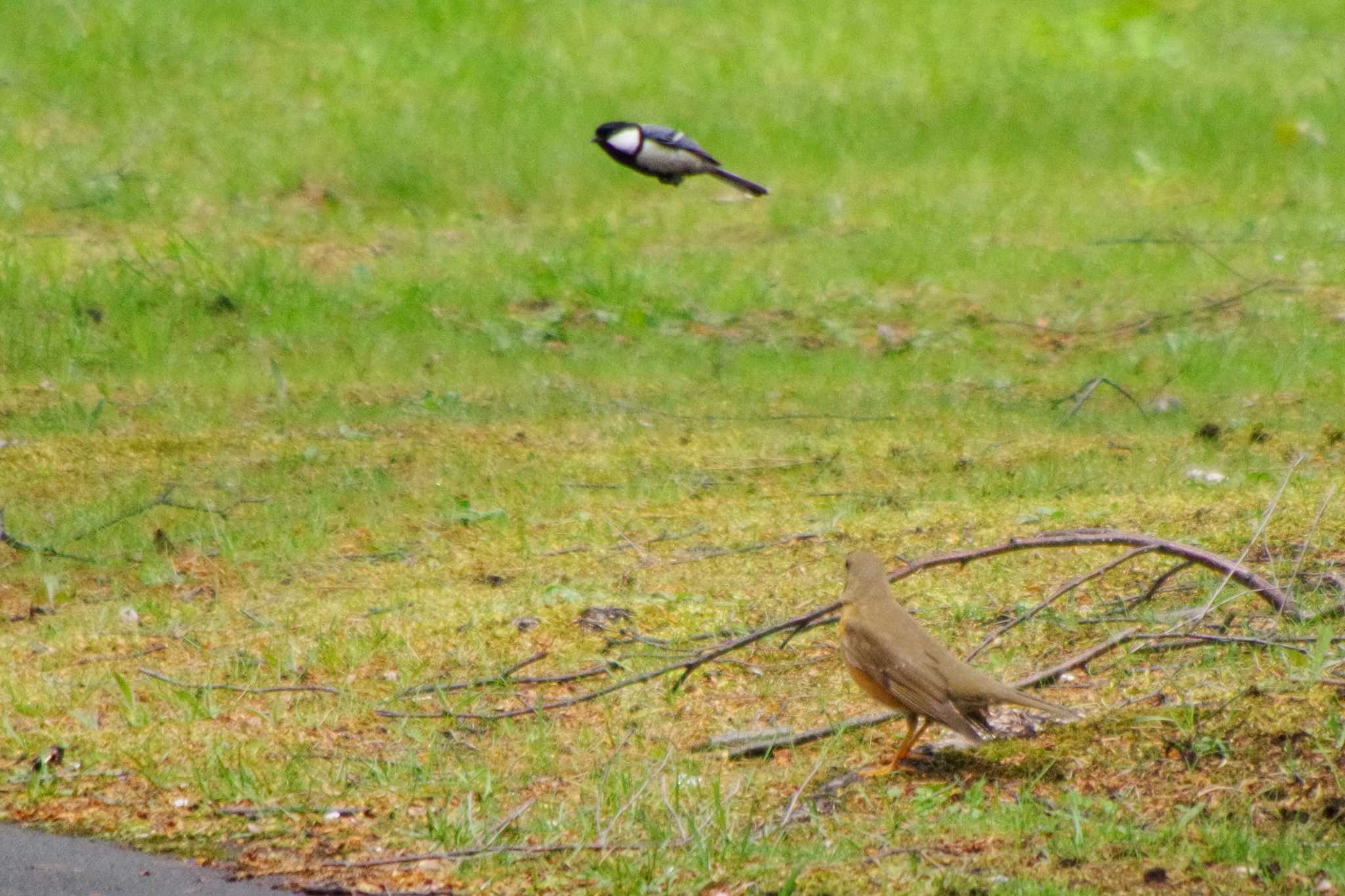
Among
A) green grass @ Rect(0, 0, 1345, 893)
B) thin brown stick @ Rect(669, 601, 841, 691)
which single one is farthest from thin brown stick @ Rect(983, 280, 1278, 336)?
thin brown stick @ Rect(669, 601, 841, 691)

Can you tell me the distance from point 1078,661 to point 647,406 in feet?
18.4

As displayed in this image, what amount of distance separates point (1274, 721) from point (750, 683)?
1.63 m

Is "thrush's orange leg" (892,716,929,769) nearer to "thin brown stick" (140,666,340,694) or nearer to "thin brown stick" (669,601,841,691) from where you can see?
"thin brown stick" (669,601,841,691)

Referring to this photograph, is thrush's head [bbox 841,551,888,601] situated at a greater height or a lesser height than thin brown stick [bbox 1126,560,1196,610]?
greater

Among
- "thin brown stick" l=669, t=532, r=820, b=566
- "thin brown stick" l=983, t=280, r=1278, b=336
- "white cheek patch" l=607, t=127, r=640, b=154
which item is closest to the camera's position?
"thin brown stick" l=669, t=532, r=820, b=566

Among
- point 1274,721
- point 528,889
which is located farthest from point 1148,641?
point 528,889

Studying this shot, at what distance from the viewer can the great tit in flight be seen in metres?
13.8

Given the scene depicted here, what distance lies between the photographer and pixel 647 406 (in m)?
10.4

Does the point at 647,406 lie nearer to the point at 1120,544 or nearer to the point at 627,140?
the point at 627,140

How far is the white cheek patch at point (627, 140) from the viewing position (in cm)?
1387

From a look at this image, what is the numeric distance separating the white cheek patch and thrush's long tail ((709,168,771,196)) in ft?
1.86

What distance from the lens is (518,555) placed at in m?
7.55

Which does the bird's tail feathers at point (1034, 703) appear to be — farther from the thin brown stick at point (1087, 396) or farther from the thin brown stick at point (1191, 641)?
the thin brown stick at point (1087, 396)

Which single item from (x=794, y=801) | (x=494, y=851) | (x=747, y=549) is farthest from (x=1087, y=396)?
(x=494, y=851)
